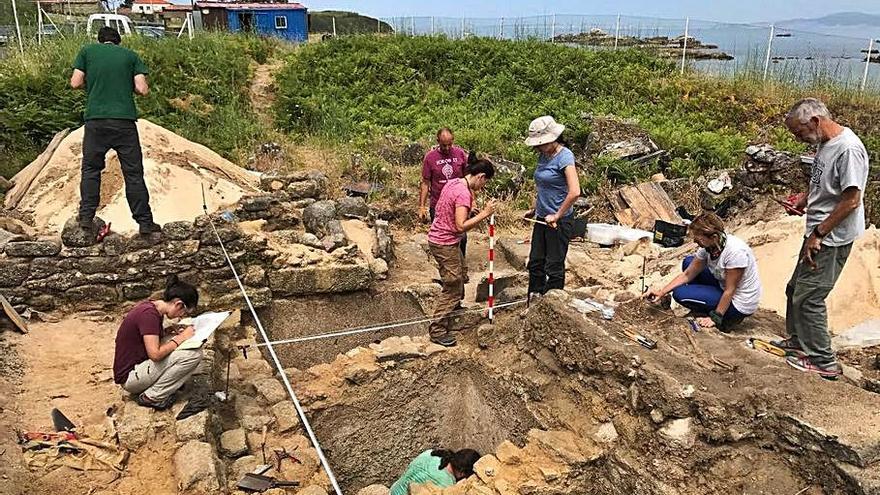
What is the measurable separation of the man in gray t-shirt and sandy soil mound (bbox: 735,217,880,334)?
169 centimetres

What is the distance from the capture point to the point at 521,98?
1569 centimetres

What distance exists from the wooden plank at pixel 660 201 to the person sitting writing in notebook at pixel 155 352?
767 centimetres

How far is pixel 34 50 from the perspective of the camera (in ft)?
42.2

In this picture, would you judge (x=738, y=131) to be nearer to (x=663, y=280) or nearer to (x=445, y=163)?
(x=663, y=280)

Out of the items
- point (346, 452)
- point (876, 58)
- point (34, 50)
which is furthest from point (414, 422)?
point (876, 58)

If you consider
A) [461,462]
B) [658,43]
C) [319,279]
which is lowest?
[461,462]

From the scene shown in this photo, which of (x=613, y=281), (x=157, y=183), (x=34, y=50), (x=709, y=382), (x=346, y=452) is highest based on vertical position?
(x=34, y=50)

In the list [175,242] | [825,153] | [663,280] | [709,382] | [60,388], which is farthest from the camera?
[663,280]

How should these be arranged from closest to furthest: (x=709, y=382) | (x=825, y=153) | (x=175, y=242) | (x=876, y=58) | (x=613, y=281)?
(x=825, y=153)
(x=709, y=382)
(x=175, y=242)
(x=613, y=281)
(x=876, y=58)

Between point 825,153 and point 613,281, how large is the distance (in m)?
3.82

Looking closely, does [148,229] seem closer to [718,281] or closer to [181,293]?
[181,293]

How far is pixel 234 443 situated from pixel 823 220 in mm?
4278

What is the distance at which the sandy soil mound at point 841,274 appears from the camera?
6.01m

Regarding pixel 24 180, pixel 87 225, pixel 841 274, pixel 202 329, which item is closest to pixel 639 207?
pixel 841 274
